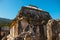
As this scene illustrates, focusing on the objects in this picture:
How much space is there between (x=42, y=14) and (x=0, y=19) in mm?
17217

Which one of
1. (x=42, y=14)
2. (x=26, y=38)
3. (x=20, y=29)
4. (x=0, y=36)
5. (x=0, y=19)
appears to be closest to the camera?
(x=26, y=38)

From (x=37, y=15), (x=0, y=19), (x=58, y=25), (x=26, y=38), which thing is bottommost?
(x=26, y=38)

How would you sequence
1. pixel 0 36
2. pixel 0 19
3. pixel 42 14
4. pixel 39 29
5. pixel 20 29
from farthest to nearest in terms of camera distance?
pixel 0 19, pixel 0 36, pixel 42 14, pixel 20 29, pixel 39 29

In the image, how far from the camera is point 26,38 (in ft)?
28.9

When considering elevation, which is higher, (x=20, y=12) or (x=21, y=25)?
(x=20, y=12)

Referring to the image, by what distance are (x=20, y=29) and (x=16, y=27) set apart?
0.39 metres

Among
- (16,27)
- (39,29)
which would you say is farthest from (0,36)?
(39,29)

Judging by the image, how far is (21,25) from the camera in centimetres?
1265

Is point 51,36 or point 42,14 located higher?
point 42,14

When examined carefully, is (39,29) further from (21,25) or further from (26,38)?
(26,38)

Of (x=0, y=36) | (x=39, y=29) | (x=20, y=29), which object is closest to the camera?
(x=39, y=29)

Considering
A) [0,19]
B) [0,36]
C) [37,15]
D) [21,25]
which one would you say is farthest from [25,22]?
[0,19]

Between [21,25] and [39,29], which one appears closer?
[39,29]

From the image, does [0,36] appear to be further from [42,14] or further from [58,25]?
[58,25]
